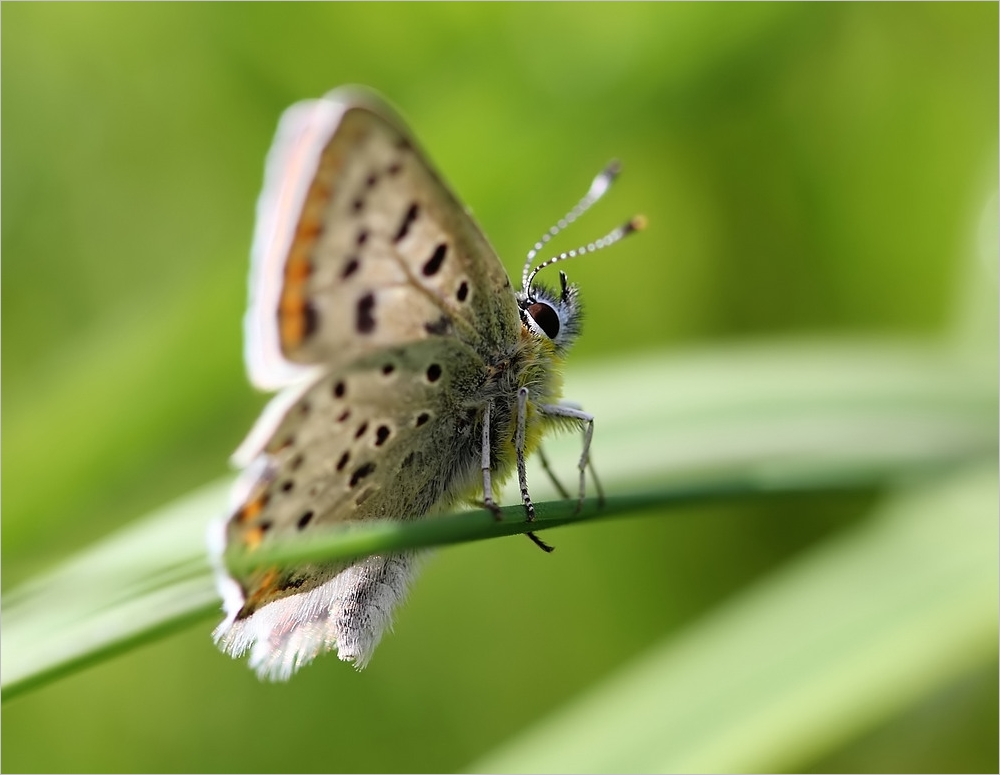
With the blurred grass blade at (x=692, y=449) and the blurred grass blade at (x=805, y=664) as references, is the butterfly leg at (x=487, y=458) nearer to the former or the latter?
the blurred grass blade at (x=692, y=449)

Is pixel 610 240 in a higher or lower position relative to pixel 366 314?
higher

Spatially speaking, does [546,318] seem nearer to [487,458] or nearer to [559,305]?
[559,305]

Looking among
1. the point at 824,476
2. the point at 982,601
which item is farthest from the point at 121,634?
the point at 982,601

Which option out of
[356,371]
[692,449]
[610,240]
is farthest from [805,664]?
[356,371]

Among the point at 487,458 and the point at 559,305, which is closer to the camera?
the point at 487,458

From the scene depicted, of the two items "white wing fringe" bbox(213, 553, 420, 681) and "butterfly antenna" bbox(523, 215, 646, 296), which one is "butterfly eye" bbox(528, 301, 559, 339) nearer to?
"butterfly antenna" bbox(523, 215, 646, 296)

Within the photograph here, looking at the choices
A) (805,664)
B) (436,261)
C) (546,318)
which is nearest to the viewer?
(436,261)
